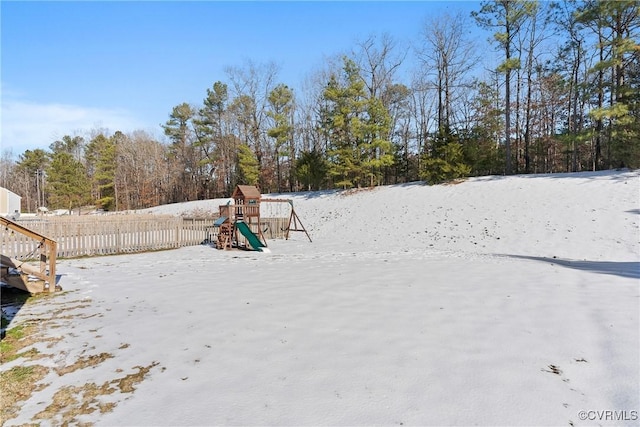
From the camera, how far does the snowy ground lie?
2.58 m

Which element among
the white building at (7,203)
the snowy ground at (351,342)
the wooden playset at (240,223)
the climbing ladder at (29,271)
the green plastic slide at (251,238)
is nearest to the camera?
the snowy ground at (351,342)

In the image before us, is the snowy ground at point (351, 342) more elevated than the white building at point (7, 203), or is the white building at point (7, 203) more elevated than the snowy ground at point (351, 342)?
the white building at point (7, 203)

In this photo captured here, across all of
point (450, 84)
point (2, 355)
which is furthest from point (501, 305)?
point (450, 84)

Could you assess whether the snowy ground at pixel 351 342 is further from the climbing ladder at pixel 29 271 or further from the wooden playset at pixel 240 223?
the wooden playset at pixel 240 223

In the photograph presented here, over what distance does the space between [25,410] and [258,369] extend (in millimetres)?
1875

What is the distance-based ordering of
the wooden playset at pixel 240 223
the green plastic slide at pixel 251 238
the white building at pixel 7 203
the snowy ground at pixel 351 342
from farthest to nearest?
the white building at pixel 7 203 < the wooden playset at pixel 240 223 < the green plastic slide at pixel 251 238 < the snowy ground at pixel 351 342

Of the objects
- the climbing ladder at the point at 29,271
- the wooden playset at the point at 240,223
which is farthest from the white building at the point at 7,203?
the climbing ladder at the point at 29,271

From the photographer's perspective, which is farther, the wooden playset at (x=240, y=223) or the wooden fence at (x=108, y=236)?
the wooden playset at (x=240, y=223)

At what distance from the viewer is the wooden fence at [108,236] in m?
10.8

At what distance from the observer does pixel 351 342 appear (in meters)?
3.75

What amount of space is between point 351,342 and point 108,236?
11.7m

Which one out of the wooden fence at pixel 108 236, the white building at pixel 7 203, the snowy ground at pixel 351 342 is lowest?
the snowy ground at pixel 351 342

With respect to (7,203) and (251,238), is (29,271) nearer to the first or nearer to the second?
(251,238)

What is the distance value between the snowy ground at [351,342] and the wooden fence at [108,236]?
339cm
